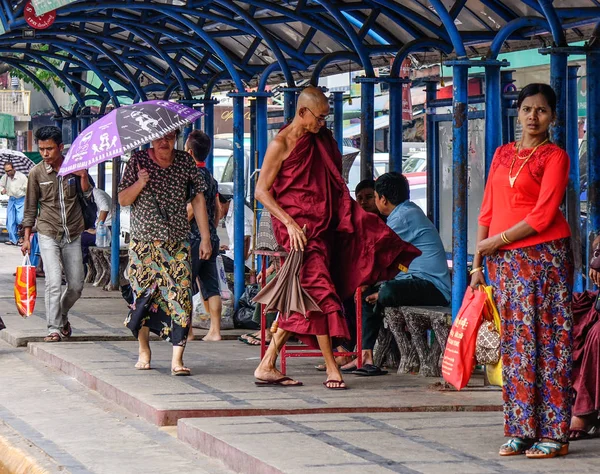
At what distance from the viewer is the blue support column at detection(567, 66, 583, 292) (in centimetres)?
810

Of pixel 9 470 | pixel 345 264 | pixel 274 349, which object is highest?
pixel 345 264

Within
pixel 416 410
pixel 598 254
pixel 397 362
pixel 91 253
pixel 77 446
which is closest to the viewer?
pixel 598 254

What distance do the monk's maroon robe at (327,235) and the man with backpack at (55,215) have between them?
2.81 meters

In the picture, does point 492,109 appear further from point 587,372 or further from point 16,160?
point 16,160

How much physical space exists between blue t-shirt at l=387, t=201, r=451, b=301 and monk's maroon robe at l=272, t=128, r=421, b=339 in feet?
2.30

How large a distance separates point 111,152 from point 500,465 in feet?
12.1

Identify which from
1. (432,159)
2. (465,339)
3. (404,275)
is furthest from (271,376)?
(432,159)

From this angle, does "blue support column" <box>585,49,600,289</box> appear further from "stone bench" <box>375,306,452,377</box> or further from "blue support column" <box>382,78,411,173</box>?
"blue support column" <box>382,78,411,173</box>

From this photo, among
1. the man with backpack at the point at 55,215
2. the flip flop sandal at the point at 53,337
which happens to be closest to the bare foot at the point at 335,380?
the man with backpack at the point at 55,215

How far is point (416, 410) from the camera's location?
7227 mm

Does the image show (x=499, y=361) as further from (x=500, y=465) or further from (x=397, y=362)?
(x=397, y=362)

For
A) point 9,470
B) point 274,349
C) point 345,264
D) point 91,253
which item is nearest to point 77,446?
point 9,470

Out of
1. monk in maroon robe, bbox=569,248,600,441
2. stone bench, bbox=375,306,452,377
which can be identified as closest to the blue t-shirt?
stone bench, bbox=375,306,452,377

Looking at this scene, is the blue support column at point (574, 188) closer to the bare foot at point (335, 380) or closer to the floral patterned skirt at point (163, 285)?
the bare foot at point (335, 380)
